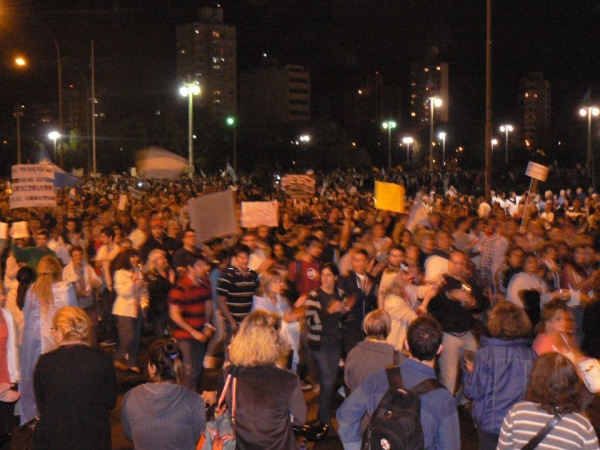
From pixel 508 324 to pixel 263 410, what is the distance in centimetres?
174

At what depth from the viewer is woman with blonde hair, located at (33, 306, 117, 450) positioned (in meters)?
4.73

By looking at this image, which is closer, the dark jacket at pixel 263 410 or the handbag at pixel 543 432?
the handbag at pixel 543 432

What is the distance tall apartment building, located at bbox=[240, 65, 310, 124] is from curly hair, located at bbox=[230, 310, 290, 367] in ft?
555

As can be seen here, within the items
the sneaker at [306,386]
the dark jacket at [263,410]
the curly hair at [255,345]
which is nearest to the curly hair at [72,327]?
the curly hair at [255,345]

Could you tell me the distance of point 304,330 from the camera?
8508 mm

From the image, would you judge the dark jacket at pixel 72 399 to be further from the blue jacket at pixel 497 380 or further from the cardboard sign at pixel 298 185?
the cardboard sign at pixel 298 185

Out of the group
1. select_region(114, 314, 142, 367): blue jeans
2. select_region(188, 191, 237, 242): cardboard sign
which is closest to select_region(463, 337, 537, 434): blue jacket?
select_region(114, 314, 142, 367): blue jeans

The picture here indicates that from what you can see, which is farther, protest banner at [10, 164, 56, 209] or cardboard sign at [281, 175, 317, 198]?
cardboard sign at [281, 175, 317, 198]

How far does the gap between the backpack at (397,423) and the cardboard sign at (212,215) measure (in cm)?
800

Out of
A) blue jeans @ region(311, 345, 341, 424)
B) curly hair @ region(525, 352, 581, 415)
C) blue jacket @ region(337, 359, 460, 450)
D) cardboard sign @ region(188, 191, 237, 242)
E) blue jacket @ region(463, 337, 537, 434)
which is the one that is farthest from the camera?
cardboard sign @ region(188, 191, 237, 242)

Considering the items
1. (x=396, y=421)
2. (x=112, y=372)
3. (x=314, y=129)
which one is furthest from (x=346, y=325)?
(x=314, y=129)

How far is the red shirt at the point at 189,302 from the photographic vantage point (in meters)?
7.96

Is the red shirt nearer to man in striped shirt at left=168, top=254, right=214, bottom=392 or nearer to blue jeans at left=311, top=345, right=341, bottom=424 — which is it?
man in striped shirt at left=168, top=254, right=214, bottom=392

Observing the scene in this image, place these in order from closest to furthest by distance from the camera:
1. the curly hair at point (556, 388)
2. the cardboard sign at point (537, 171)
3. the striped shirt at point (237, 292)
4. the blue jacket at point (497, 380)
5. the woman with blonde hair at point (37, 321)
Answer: the curly hair at point (556, 388), the blue jacket at point (497, 380), the woman with blonde hair at point (37, 321), the striped shirt at point (237, 292), the cardboard sign at point (537, 171)
